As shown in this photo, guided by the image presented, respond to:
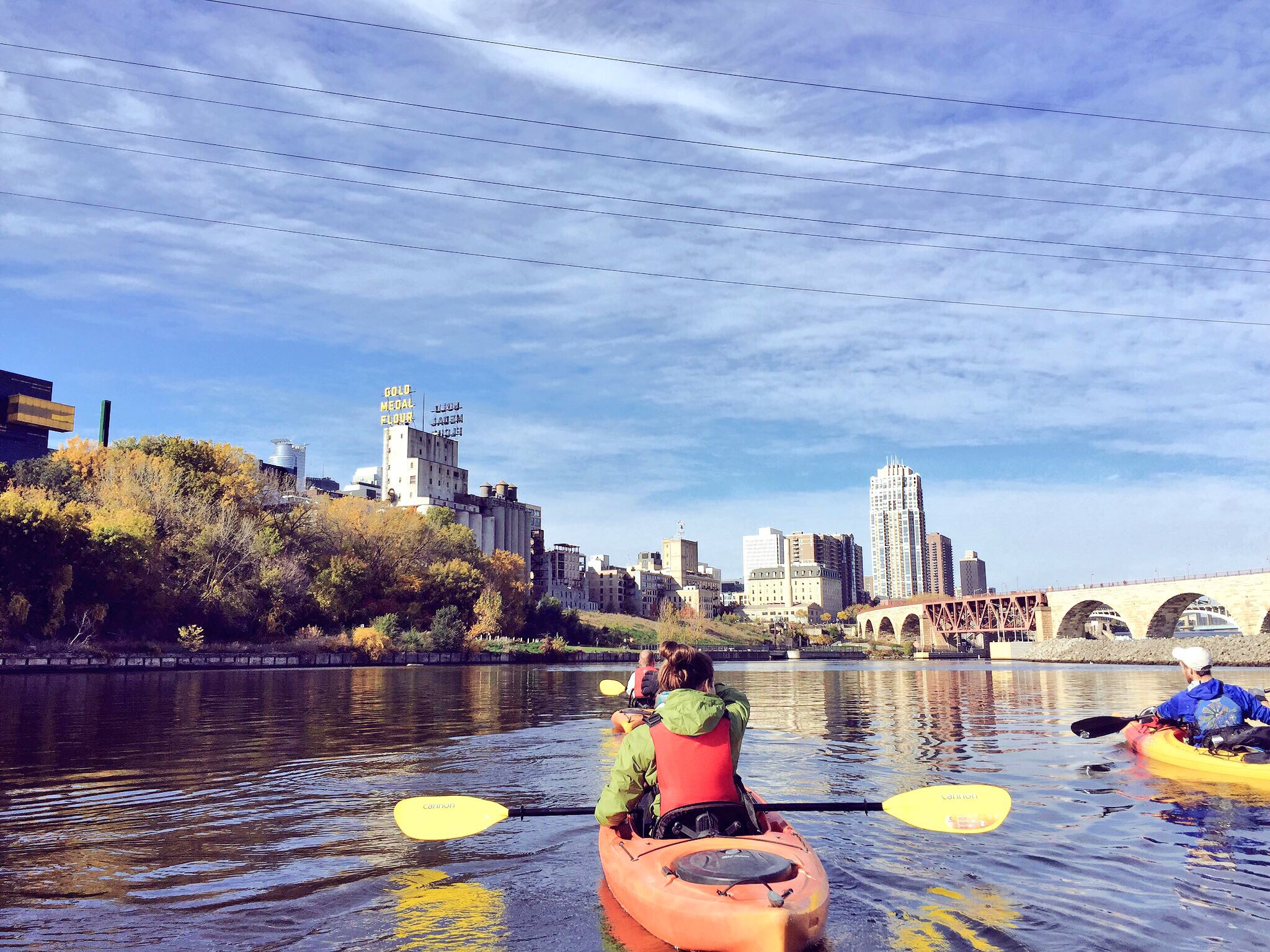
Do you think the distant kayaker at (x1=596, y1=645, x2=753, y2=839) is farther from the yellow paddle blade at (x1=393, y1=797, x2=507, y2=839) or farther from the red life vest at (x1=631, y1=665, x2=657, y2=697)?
the red life vest at (x1=631, y1=665, x2=657, y2=697)

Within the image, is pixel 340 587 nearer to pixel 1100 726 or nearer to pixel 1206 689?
pixel 1100 726

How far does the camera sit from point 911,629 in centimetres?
18125

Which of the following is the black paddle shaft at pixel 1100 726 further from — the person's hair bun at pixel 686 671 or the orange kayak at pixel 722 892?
the person's hair bun at pixel 686 671

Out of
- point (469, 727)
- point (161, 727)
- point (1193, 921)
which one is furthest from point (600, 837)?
point (161, 727)

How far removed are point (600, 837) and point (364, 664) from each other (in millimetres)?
66440

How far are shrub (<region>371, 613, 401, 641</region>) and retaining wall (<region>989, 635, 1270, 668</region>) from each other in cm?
6043

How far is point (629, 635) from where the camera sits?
465 ft

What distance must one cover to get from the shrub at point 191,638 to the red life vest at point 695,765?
59782mm

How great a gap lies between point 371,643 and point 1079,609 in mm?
90838

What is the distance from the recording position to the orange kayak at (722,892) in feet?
20.6

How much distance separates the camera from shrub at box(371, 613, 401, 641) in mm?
75675

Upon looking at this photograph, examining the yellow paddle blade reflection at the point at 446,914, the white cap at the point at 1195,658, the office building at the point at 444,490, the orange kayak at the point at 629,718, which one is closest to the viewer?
the yellow paddle blade reflection at the point at 446,914

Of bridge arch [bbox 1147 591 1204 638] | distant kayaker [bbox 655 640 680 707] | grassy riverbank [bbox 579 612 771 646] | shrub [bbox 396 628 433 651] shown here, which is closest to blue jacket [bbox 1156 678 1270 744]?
distant kayaker [bbox 655 640 680 707]

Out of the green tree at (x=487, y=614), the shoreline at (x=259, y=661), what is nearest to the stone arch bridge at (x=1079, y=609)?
the shoreline at (x=259, y=661)
